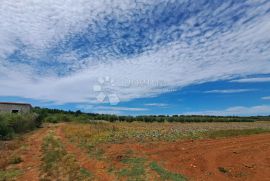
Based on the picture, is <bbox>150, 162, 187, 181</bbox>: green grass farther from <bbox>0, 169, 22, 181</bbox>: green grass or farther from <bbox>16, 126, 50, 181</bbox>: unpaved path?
<bbox>0, 169, 22, 181</bbox>: green grass

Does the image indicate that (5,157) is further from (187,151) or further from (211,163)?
(211,163)

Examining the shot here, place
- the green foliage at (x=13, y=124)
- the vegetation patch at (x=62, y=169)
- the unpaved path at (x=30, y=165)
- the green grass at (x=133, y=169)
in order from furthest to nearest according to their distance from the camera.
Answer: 1. the green foliage at (x=13, y=124)
2. the unpaved path at (x=30, y=165)
3. the vegetation patch at (x=62, y=169)
4. the green grass at (x=133, y=169)

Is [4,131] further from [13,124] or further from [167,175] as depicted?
[167,175]

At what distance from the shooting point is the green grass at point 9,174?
29.1 ft

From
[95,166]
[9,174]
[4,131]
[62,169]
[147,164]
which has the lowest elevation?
[9,174]

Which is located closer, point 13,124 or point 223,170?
point 223,170

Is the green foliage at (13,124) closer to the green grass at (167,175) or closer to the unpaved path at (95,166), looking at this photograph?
the unpaved path at (95,166)

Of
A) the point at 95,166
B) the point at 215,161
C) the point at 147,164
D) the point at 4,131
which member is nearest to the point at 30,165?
the point at 95,166

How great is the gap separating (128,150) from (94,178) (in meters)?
4.70

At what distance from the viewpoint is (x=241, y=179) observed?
25.7 feet

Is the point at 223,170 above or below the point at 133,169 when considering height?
above

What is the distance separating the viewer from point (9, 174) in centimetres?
941

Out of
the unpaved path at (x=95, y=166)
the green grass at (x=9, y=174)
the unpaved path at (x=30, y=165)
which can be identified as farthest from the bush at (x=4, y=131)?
the green grass at (x=9, y=174)

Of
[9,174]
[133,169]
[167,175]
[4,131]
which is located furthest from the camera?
[4,131]
